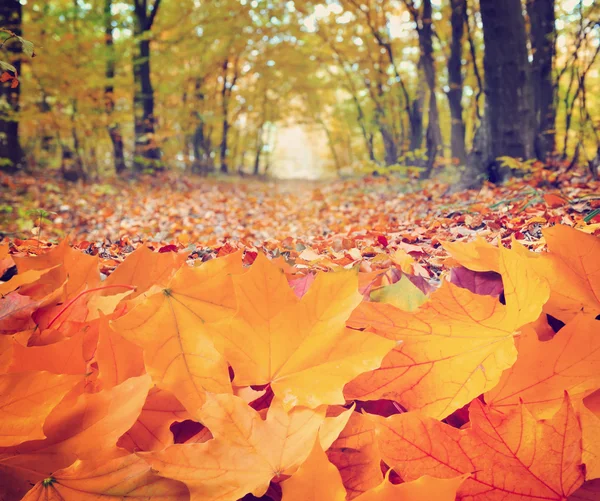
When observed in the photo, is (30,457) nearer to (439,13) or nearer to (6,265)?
(6,265)

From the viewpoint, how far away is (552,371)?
1.52 ft

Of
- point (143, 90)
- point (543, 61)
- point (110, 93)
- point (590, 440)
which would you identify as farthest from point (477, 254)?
point (143, 90)

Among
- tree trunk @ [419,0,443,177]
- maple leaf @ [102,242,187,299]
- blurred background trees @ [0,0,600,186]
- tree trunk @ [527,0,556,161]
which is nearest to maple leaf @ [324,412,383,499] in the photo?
maple leaf @ [102,242,187,299]

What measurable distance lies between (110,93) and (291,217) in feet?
20.5

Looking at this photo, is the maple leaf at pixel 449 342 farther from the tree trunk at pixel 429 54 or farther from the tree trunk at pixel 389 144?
the tree trunk at pixel 389 144

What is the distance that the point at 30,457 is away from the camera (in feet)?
1.43

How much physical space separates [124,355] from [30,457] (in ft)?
0.45

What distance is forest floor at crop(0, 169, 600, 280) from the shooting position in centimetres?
183

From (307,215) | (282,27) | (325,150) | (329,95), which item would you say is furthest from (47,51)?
(325,150)

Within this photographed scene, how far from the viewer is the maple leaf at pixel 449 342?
470mm

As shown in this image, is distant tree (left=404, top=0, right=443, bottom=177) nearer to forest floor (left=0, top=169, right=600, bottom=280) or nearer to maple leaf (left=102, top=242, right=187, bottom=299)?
forest floor (left=0, top=169, right=600, bottom=280)

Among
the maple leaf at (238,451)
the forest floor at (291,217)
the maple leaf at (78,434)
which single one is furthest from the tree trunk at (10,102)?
the maple leaf at (238,451)

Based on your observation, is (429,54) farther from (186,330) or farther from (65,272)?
(186,330)

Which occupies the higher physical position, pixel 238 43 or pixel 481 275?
pixel 238 43
